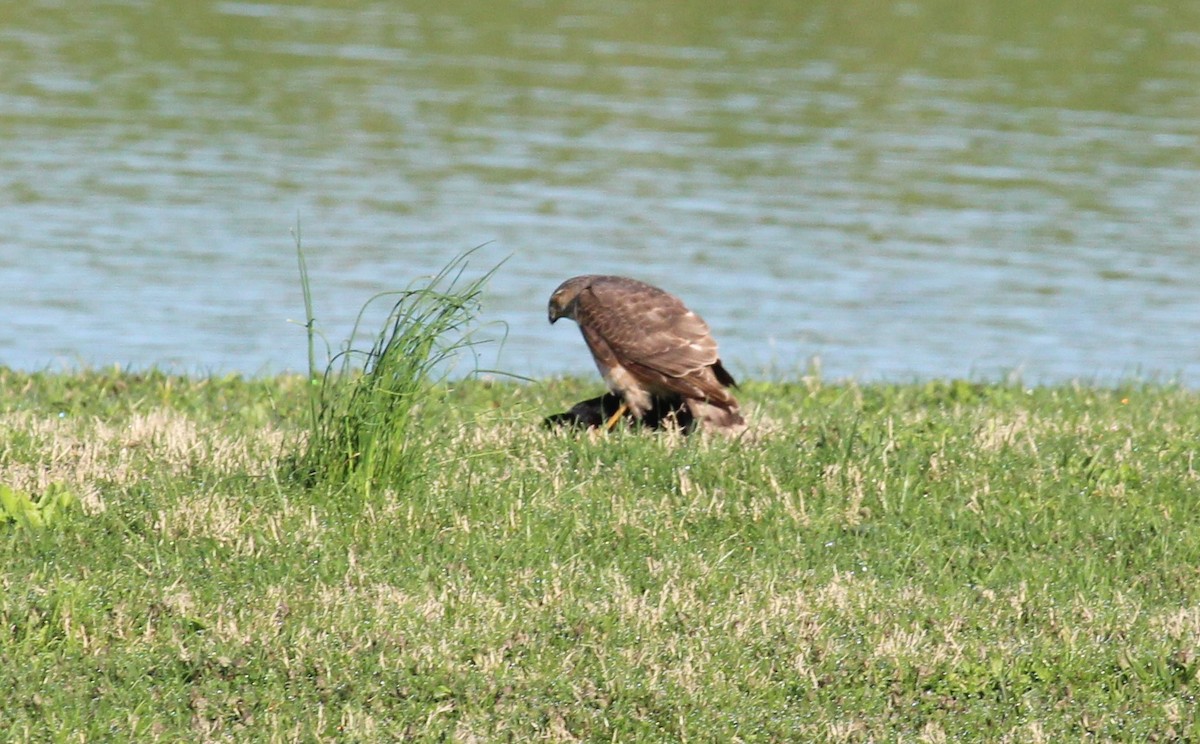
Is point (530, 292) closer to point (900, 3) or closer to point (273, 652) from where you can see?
point (273, 652)

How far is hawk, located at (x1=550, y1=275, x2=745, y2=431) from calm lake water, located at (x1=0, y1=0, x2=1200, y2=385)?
3.81 m

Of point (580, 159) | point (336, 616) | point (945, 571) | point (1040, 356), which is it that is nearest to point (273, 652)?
point (336, 616)

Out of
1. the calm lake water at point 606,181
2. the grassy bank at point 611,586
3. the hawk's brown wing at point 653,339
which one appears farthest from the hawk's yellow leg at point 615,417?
the calm lake water at point 606,181

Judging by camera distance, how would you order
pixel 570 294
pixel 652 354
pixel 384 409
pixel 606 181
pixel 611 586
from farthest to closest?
1. pixel 606 181
2. pixel 570 294
3. pixel 652 354
4. pixel 384 409
5. pixel 611 586

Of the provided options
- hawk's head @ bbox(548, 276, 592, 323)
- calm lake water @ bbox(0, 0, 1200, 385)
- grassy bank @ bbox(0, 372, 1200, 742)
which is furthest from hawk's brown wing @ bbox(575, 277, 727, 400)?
calm lake water @ bbox(0, 0, 1200, 385)

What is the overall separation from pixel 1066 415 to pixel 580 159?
15702 millimetres

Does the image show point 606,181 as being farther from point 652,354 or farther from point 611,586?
point 611,586

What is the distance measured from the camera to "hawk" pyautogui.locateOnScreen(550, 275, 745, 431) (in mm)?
8719

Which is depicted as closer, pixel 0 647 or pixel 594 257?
pixel 0 647

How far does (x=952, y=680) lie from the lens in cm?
569

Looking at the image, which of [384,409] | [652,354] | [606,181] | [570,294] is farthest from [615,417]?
[606,181]

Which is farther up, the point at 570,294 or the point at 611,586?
the point at 570,294

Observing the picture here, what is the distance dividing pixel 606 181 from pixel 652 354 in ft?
50.1

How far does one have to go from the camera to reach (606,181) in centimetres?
2378
